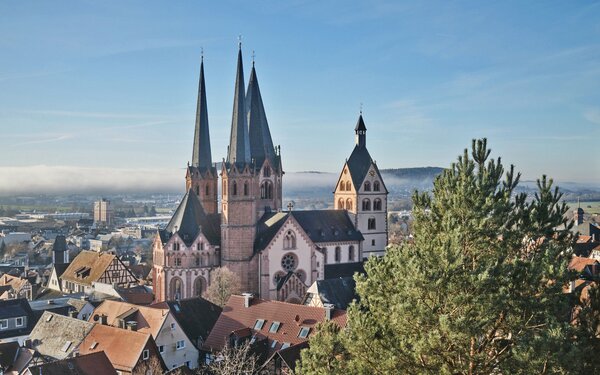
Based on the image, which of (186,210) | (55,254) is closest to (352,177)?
(186,210)

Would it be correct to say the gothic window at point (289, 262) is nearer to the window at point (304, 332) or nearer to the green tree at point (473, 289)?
the window at point (304, 332)

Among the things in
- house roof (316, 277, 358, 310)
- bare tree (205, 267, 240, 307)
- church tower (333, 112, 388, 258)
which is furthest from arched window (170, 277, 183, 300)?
church tower (333, 112, 388, 258)

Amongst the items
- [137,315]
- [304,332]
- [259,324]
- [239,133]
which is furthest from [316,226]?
[304,332]

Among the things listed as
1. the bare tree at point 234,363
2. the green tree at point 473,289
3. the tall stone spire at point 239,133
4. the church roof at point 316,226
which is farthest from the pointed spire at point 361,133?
the green tree at point 473,289

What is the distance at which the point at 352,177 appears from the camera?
8081 cm

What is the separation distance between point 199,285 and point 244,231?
7.21 m

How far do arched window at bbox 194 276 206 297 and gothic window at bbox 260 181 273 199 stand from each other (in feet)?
42.9

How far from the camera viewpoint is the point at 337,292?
177ft

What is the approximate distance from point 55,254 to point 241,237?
4955 centimetres

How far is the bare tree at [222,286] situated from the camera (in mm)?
61844

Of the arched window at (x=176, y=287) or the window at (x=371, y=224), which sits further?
the window at (x=371, y=224)

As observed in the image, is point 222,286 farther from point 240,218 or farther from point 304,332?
point 304,332

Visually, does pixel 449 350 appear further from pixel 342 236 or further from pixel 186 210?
pixel 342 236

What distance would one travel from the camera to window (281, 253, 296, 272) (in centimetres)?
6819
